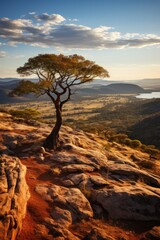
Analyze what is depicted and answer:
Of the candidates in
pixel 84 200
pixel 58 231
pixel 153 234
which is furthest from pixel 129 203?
pixel 58 231

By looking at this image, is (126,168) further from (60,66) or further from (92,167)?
(60,66)

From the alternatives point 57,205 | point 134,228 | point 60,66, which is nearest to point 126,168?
point 134,228

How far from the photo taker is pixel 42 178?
16.2m

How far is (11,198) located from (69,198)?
3.88 metres

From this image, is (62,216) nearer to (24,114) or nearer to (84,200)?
(84,200)

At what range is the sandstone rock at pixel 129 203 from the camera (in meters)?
13.2

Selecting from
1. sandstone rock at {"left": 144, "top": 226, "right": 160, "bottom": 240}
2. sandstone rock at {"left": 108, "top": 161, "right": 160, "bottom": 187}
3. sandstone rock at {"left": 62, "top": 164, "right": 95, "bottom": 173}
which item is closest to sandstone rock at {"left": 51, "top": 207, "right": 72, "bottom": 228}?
sandstone rock at {"left": 144, "top": 226, "right": 160, "bottom": 240}

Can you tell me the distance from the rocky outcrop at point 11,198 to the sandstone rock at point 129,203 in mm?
5022

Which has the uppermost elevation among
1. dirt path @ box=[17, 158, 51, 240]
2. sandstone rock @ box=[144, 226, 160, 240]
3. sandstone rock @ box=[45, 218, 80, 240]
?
dirt path @ box=[17, 158, 51, 240]

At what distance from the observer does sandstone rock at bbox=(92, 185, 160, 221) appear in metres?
13.2

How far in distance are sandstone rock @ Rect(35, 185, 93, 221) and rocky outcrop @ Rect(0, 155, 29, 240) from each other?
150 centimetres

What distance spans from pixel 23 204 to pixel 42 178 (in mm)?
4831

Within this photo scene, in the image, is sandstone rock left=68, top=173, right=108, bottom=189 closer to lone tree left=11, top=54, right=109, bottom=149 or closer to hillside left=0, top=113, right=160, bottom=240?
hillside left=0, top=113, right=160, bottom=240

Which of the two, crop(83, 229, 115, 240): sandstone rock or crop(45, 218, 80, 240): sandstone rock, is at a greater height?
crop(45, 218, 80, 240): sandstone rock
